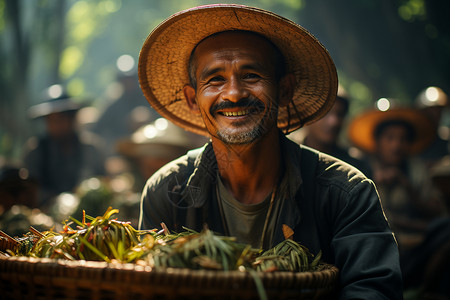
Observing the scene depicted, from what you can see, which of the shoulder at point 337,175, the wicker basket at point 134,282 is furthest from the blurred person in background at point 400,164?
the wicker basket at point 134,282

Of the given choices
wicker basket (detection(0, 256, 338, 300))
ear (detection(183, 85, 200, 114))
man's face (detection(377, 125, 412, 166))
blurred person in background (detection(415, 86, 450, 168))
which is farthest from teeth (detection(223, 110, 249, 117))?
blurred person in background (detection(415, 86, 450, 168))

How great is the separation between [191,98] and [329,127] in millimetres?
3035

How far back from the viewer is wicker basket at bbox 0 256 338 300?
4.59 ft

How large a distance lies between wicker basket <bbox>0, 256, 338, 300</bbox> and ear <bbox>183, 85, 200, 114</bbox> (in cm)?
149

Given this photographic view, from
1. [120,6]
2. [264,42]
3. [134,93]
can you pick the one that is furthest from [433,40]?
[120,6]

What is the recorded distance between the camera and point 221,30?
248 cm

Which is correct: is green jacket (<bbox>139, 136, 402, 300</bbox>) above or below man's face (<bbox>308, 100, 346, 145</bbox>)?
below

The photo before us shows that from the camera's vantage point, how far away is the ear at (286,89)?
267 centimetres

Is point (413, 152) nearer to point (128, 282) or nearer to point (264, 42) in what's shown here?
point (264, 42)

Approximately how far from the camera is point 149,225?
2463mm

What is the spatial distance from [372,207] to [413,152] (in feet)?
18.7

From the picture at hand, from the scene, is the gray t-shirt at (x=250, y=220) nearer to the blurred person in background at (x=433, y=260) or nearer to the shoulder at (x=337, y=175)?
the shoulder at (x=337, y=175)

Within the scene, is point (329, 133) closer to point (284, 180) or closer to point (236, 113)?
point (284, 180)

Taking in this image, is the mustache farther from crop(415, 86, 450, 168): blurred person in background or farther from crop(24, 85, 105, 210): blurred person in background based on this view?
crop(415, 86, 450, 168): blurred person in background
